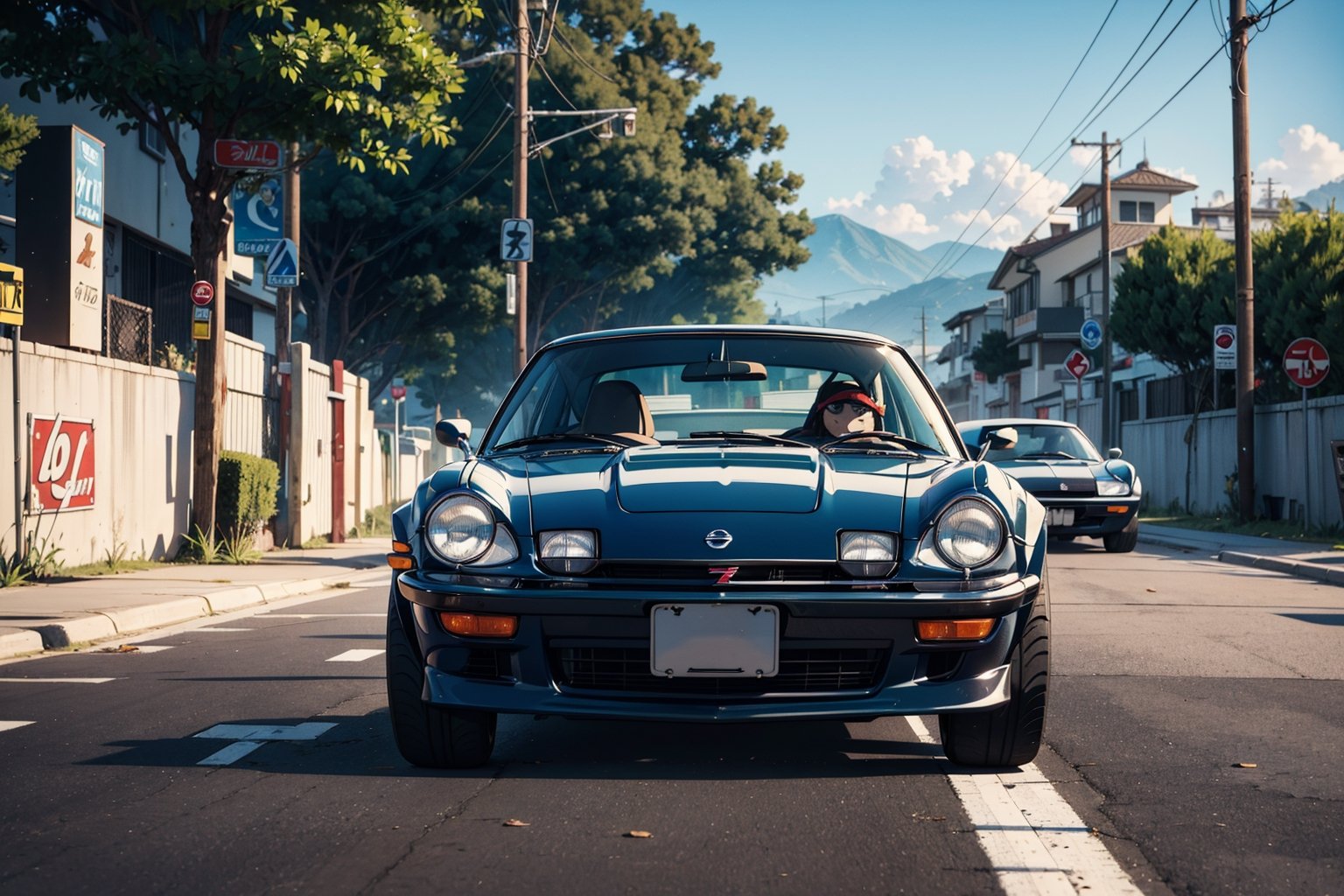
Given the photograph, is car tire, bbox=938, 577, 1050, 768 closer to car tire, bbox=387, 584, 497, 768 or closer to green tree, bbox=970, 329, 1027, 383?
car tire, bbox=387, 584, 497, 768

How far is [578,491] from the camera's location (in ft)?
15.4

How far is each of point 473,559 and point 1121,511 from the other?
12986mm

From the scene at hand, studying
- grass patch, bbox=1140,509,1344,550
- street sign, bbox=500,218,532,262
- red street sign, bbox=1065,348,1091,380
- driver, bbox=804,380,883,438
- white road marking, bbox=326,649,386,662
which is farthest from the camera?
red street sign, bbox=1065,348,1091,380

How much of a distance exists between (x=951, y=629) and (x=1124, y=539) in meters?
13.0

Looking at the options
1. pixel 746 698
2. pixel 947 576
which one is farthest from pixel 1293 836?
pixel 746 698

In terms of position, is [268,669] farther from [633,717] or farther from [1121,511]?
[1121,511]

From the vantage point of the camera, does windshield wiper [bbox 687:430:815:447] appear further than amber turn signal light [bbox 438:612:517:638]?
Yes

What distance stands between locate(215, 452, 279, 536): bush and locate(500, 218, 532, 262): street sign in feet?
36.5

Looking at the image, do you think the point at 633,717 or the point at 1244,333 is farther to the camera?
Answer: the point at 1244,333

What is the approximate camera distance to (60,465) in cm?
1267

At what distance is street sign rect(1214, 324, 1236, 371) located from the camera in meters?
21.7

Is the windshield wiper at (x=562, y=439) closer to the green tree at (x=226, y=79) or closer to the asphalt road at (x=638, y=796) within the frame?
the asphalt road at (x=638, y=796)

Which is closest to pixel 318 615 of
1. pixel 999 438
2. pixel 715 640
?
pixel 999 438

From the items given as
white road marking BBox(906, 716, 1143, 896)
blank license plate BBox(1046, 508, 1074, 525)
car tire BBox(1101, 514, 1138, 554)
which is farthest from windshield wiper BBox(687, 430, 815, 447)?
car tire BBox(1101, 514, 1138, 554)
